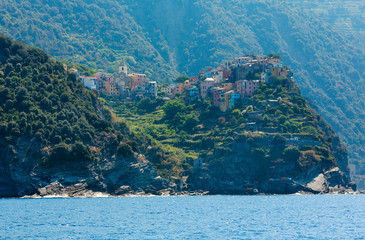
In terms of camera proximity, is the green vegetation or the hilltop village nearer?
the green vegetation

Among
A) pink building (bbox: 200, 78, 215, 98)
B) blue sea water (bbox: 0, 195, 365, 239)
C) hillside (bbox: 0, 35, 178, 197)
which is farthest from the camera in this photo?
pink building (bbox: 200, 78, 215, 98)

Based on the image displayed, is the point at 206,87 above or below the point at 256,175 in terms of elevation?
above

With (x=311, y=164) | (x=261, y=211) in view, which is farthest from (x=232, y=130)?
(x=261, y=211)

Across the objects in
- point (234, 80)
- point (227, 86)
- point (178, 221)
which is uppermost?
point (234, 80)

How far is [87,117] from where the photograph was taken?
137 m

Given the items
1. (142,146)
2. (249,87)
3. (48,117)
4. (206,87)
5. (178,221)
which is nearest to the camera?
(178,221)

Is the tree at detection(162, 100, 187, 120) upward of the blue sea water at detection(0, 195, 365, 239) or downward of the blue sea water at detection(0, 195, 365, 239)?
upward

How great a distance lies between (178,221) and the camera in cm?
7262

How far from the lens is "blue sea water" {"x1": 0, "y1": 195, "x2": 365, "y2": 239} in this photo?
198 ft

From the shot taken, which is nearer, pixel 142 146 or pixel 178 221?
pixel 178 221

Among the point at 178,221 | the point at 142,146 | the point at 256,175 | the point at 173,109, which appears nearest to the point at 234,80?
the point at 173,109

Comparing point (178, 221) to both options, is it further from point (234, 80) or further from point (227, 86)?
point (234, 80)

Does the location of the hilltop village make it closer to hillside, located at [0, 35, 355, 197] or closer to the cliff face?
hillside, located at [0, 35, 355, 197]

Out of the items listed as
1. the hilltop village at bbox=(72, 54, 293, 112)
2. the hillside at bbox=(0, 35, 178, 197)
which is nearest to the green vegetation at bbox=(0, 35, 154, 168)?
the hillside at bbox=(0, 35, 178, 197)
